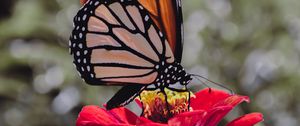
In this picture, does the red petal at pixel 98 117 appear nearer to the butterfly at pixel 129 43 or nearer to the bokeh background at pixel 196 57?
the butterfly at pixel 129 43

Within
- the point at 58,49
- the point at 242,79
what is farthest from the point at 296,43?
the point at 58,49

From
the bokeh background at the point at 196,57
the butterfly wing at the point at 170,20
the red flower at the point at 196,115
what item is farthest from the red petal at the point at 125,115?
the bokeh background at the point at 196,57

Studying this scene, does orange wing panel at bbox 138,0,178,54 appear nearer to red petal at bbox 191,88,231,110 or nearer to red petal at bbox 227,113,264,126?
red petal at bbox 191,88,231,110

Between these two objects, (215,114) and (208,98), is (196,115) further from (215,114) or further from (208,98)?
(208,98)

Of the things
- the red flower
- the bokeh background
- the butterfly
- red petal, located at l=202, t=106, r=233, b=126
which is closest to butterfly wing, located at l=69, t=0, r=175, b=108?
the butterfly

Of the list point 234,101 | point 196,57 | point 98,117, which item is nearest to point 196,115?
point 234,101
